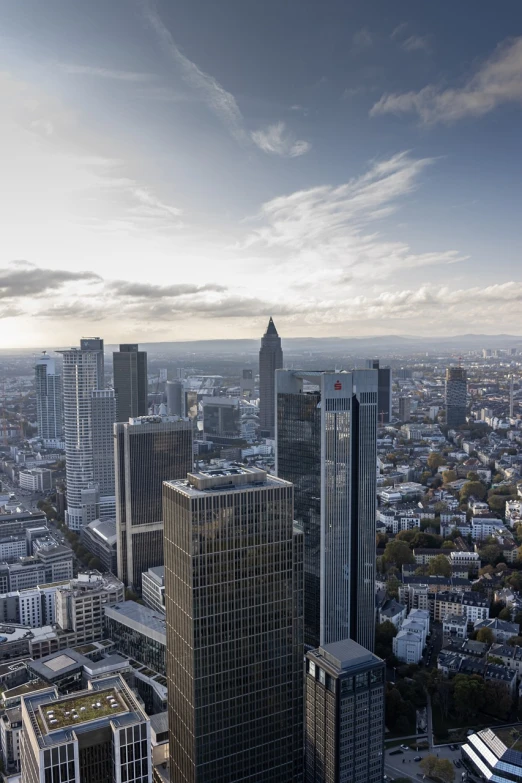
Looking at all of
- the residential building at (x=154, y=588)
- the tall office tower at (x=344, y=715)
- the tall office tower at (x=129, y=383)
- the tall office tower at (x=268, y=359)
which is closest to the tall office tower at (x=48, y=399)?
the tall office tower at (x=129, y=383)

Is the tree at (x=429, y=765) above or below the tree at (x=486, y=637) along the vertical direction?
below

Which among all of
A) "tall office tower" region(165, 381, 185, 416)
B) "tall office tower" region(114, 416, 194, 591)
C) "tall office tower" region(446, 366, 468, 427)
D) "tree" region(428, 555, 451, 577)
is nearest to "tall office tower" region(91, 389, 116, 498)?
"tall office tower" region(114, 416, 194, 591)

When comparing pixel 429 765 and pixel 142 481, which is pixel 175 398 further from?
pixel 429 765

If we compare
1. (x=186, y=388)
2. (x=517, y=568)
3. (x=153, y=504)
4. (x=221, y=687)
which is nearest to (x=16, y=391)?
(x=186, y=388)

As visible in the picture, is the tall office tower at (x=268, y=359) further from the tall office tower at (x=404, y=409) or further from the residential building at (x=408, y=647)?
the residential building at (x=408, y=647)

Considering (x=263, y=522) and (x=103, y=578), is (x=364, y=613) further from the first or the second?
(x=103, y=578)

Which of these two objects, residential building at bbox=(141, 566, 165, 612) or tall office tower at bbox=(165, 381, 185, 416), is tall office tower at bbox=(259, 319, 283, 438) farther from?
residential building at bbox=(141, 566, 165, 612)
